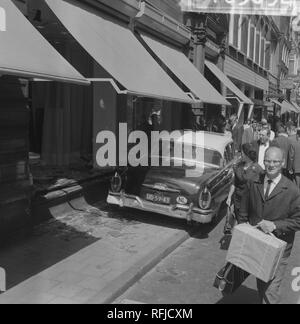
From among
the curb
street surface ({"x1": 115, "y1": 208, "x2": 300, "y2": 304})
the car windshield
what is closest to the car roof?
the car windshield

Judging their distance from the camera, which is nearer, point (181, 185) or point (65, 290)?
point (65, 290)

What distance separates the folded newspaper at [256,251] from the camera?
401 centimetres

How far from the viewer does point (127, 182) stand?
340 inches

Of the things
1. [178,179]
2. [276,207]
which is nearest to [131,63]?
[178,179]

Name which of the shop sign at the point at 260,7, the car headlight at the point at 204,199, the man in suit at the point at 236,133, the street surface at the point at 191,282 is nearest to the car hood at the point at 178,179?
the car headlight at the point at 204,199

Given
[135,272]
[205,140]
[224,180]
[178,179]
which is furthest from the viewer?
[205,140]

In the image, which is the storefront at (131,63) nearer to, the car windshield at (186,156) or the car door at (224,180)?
the car windshield at (186,156)

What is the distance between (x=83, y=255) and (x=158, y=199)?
82.3 inches

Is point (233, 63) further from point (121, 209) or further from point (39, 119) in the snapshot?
point (121, 209)

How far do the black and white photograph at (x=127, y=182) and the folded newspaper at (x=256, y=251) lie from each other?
0.03 ft

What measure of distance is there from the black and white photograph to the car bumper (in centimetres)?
2

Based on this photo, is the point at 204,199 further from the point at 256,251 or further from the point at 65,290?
the point at 256,251

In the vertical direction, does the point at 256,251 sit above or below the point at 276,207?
below
